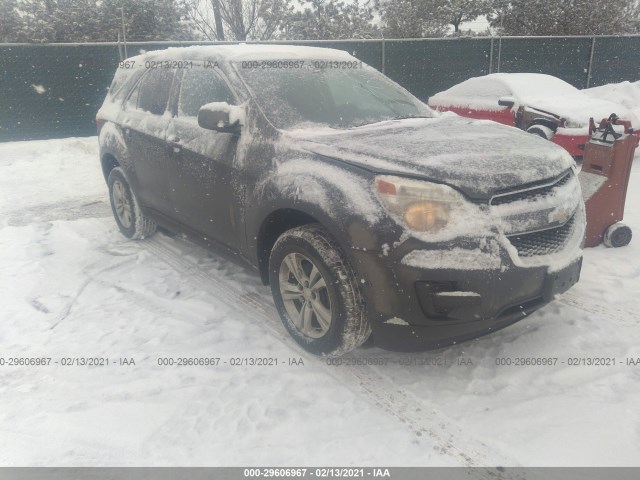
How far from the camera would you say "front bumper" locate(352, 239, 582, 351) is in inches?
94.8

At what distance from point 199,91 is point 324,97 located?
98 cm

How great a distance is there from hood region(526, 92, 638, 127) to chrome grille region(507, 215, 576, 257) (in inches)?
225

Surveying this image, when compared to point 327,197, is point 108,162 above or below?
below

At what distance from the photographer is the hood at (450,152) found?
2492 millimetres

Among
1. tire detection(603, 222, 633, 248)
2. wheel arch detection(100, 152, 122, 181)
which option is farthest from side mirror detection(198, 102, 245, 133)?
tire detection(603, 222, 633, 248)

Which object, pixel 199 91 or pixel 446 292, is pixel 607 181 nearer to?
pixel 446 292

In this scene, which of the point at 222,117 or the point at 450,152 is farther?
the point at 222,117

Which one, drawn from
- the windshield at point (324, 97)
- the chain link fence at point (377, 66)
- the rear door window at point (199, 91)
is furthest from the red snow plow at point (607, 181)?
the chain link fence at point (377, 66)

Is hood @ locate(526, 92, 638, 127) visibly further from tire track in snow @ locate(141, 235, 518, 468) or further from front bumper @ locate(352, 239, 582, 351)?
tire track in snow @ locate(141, 235, 518, 468)

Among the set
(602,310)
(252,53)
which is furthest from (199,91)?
(602,310)

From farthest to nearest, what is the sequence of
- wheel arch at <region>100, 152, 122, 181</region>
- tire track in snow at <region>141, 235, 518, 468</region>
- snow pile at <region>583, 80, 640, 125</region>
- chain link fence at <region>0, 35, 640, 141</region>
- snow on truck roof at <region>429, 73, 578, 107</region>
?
snow pile at <region>583, 80, 640, 125</region>, chain link fence at <region>0, 35, 640, 141</region>, snow on truck roof at <region>429, 73, 578, 107</region>, wheel arch at <region>100, 152, 122, 181</region>, tire track in snow at <region>141, 235, 518, 468</region>

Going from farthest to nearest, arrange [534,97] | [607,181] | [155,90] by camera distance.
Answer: [534,97], [155,90], [607,181]

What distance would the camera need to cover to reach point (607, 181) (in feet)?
13.9

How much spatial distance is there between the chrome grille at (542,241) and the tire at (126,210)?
131 inches
